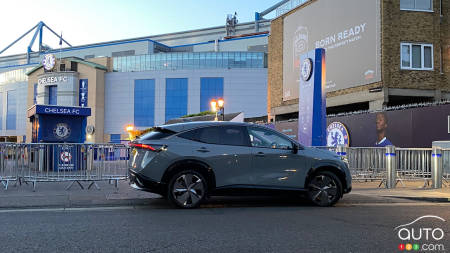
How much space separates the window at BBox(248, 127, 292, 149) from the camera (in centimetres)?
855

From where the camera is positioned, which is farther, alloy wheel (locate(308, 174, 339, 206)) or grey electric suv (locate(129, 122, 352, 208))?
alloy wheel (locate(308, 174, 339, 206))

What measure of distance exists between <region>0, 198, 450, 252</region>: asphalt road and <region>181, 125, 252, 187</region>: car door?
0.66 metres

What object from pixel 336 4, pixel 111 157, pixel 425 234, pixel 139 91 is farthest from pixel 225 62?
pixel 425 234

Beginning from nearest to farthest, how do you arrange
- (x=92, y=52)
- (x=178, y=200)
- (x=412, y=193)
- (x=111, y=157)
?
(x=178, y=200) < (x=412, y=193) < (x=111, y=157) < (x=92, y=52)

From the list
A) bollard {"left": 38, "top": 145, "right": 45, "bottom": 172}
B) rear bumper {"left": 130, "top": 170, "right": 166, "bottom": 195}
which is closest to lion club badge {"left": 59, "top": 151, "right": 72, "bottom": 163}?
bollard {"left": 38, "top": 145, "right": 45, "bottom": 172}

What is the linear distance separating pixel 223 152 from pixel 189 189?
3.17ft

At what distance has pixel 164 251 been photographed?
188 inches

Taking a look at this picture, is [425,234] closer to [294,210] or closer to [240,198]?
[294,210]

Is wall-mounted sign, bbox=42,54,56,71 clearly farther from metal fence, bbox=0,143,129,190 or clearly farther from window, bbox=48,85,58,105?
metal fence, bbox=0,143,129,190

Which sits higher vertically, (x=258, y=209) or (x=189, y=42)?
(x=189, y=42)

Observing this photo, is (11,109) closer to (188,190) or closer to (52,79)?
(52,79)

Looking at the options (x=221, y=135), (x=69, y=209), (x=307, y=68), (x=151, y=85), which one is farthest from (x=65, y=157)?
(x=151, y=85)

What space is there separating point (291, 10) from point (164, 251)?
1250 inches

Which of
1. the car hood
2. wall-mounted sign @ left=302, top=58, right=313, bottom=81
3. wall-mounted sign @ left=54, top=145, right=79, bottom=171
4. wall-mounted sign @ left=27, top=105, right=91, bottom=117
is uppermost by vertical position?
wall-mounted sign @ left=302, top=58, right=313, bottom=81
